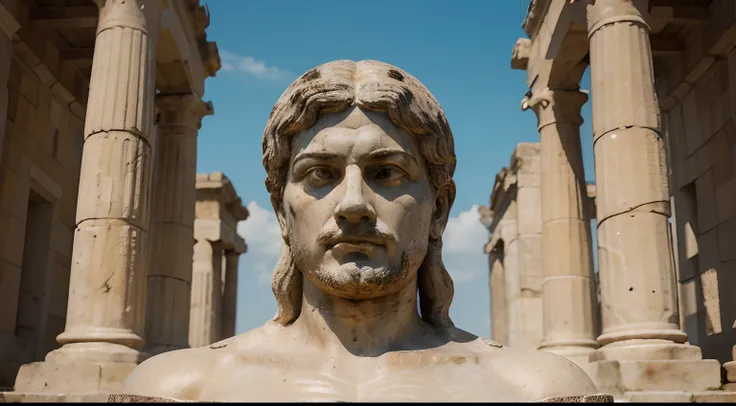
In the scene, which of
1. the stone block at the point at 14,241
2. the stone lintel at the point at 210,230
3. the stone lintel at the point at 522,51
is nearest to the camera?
the stone block at the point at 14,241

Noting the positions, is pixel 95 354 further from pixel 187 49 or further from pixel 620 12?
pixel 620 12

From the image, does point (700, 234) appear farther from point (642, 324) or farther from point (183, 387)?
point (183, 387)

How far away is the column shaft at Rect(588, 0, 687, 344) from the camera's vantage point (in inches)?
435

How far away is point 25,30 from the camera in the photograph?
51.6 ft

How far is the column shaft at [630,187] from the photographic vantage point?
11.0m

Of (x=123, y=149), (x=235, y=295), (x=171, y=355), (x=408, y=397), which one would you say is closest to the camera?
(x=408, y=397)

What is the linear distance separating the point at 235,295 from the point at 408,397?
98.1ft

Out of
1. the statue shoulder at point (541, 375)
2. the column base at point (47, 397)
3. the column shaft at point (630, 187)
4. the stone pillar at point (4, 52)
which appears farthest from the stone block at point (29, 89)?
the statue shoulder at point (541, 375)

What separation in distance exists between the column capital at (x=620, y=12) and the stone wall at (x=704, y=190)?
9.16 ft

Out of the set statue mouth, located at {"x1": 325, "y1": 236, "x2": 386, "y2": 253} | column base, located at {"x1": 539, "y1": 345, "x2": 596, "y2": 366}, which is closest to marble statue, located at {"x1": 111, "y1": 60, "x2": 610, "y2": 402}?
statue mouth, located at {"x1": 325, "y1": 236, "x2": 386, "y2": 253}

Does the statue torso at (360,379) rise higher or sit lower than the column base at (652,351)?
lower

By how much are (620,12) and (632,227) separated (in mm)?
3304

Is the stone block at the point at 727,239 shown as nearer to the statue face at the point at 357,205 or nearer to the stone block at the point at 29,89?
the statue face at the point at 357,205

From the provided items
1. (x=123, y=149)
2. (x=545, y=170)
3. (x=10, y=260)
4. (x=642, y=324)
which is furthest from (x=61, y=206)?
(x=642, y=324)
